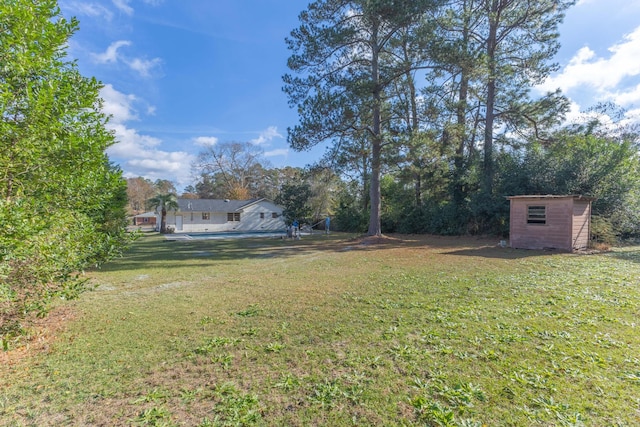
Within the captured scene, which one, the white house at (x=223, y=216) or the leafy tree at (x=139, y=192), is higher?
the leafy tree at (x=139, y=192)

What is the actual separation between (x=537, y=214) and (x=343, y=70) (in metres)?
10.9

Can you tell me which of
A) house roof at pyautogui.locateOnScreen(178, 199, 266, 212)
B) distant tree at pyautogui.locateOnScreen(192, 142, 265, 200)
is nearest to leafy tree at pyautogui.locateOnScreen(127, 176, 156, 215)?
distant tree at pyautogui.locateOnScreen(192, 142, 265, 200)

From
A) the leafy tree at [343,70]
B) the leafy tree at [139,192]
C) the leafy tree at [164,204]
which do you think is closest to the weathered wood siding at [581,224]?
the leafy tree at [343,70]

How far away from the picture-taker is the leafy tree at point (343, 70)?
13.0 m

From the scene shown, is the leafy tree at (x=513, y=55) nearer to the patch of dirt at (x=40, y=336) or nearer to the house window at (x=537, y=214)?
the house window at (x=537, y=214)

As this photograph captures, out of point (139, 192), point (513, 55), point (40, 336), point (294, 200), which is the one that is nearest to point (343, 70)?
point (294, 200)

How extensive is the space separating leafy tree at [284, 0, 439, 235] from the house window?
6511mm

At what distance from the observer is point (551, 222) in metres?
10.8

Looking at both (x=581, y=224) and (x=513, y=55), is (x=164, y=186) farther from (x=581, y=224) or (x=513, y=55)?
(x=581, y=224)

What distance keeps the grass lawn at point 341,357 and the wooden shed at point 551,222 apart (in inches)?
205

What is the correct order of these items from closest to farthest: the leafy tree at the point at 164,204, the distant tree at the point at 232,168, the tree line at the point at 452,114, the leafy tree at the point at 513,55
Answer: the tree line at the point at 452,114
the leafy tree at the point at 513,55
the leafy tree at the point at 164,204
the distant tree at the point at 232,168

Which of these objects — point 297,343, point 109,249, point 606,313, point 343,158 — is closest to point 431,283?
point 606,313

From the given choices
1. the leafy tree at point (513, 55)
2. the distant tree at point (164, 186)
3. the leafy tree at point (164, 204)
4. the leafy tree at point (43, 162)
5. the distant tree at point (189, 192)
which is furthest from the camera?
the distant tree at point (164, 186)

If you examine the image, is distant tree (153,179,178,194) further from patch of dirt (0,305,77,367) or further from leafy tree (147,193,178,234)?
patch of dirt (0,305,77,367)
